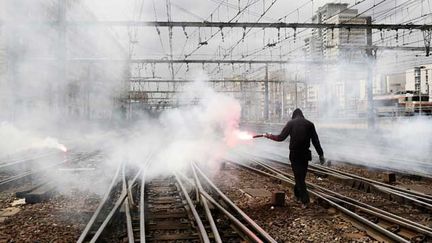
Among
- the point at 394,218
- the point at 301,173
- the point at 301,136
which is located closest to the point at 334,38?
the point at 301,136

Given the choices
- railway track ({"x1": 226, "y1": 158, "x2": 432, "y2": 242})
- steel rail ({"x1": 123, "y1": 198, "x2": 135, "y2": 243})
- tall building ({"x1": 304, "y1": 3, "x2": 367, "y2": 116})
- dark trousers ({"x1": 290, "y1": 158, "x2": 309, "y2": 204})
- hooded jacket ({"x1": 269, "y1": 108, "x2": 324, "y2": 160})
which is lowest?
railway track ({"x1": 226, "y1": 158, "x2": 432, "y2": 242})

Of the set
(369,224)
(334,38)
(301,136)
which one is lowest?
(369,224)

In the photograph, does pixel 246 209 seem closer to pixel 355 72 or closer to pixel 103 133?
pixel 355 72

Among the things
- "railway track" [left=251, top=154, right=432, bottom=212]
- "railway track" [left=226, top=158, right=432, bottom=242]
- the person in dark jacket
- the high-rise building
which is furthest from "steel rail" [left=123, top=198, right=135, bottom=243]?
the high-rise building

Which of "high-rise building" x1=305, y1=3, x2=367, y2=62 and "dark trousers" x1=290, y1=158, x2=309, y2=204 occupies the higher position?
"high-rise building" x1=305, y1=3, x2=367, y2=62

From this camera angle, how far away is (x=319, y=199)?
7.70m

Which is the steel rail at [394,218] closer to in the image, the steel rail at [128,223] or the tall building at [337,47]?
the steel rail at [128,223]

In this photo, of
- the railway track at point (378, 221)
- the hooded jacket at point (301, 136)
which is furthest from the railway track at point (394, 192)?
the hooded jacket at point (301, 136)

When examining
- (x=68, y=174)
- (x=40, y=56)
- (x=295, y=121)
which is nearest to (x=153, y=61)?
(x=40, y=56)

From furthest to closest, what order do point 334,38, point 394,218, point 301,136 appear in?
point 334,38 < point 301,136 < point 394,218

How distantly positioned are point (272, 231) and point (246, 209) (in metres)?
1.42

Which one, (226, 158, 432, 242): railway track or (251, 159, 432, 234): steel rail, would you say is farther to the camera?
(251, 159, 432, 234): steel rail

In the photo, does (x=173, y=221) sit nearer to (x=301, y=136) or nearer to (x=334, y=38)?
(x=301, y=136)

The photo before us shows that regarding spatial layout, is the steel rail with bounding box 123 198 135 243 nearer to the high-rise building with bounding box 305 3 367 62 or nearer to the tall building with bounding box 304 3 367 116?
the tall building with bounding box 304 3 367 116
